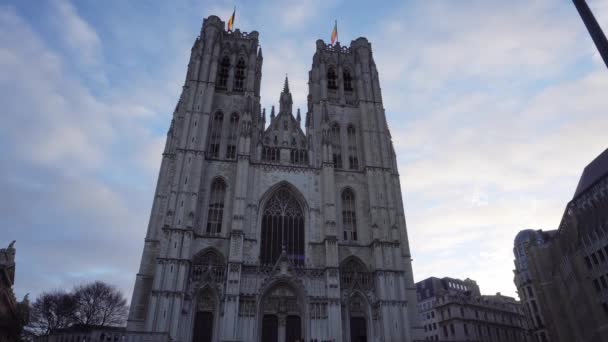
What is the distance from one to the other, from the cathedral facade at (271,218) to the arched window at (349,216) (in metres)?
0.09

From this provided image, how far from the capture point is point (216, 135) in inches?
1400

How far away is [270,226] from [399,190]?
12.3 meters

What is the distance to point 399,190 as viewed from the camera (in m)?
36.5

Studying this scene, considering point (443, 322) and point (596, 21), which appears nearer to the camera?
point (596, 21)

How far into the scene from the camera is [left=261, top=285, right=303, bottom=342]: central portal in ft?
91.7

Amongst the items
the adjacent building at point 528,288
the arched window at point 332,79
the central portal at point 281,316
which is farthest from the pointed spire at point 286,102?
the adjacent building at point 528,288

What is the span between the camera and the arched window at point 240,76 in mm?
39281

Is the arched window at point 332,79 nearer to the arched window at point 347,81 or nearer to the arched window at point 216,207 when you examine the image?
the arched window at point 347,81

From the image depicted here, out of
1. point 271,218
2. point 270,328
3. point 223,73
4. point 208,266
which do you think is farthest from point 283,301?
point 223,73

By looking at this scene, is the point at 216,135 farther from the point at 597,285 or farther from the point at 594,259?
the point at 597,285

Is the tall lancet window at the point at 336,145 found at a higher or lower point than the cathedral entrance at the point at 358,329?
higher

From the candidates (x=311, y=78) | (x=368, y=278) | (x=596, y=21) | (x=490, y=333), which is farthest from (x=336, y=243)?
(x=490, y=333)

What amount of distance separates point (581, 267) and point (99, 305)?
154ft

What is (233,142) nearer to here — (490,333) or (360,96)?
(360,96)
